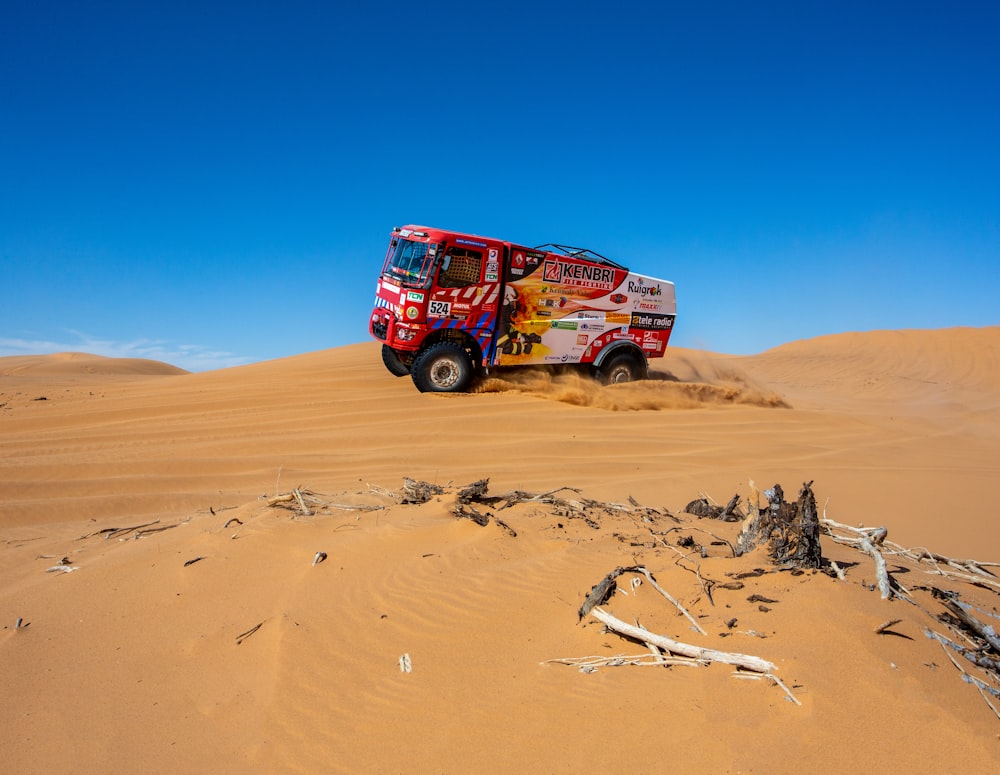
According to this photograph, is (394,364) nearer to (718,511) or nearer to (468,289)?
(468,289)

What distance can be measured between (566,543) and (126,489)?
5104mm

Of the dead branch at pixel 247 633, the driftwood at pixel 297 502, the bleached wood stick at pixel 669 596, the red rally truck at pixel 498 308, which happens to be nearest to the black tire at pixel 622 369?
the red rally truck at pixel 498 308

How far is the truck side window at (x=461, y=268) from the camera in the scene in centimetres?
1041

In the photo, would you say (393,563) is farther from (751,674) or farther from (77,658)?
(751,674)

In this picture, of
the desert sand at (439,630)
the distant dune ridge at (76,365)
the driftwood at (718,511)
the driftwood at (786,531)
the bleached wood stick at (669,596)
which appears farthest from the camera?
the distant dune ridge at (76,365)

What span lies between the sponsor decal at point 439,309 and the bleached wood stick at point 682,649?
7898mm

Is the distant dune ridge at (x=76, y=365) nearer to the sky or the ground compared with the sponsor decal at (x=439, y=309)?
nearer to the ground

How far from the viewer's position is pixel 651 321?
12.5 m

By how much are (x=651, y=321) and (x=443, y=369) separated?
418cm

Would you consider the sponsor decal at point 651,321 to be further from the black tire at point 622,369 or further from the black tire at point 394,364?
the black tire at point 394,364

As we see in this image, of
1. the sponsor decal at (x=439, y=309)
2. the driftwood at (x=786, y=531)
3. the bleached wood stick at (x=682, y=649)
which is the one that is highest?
the sponsor decal at (x=439, y=309)

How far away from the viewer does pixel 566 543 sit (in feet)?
13.2

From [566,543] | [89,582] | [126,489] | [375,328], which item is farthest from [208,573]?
[375,328]

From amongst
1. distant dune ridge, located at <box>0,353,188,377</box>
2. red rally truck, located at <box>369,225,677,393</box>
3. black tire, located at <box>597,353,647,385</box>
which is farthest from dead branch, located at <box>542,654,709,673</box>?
distant dune ridge, located at <box>0,353,188,377</box>
